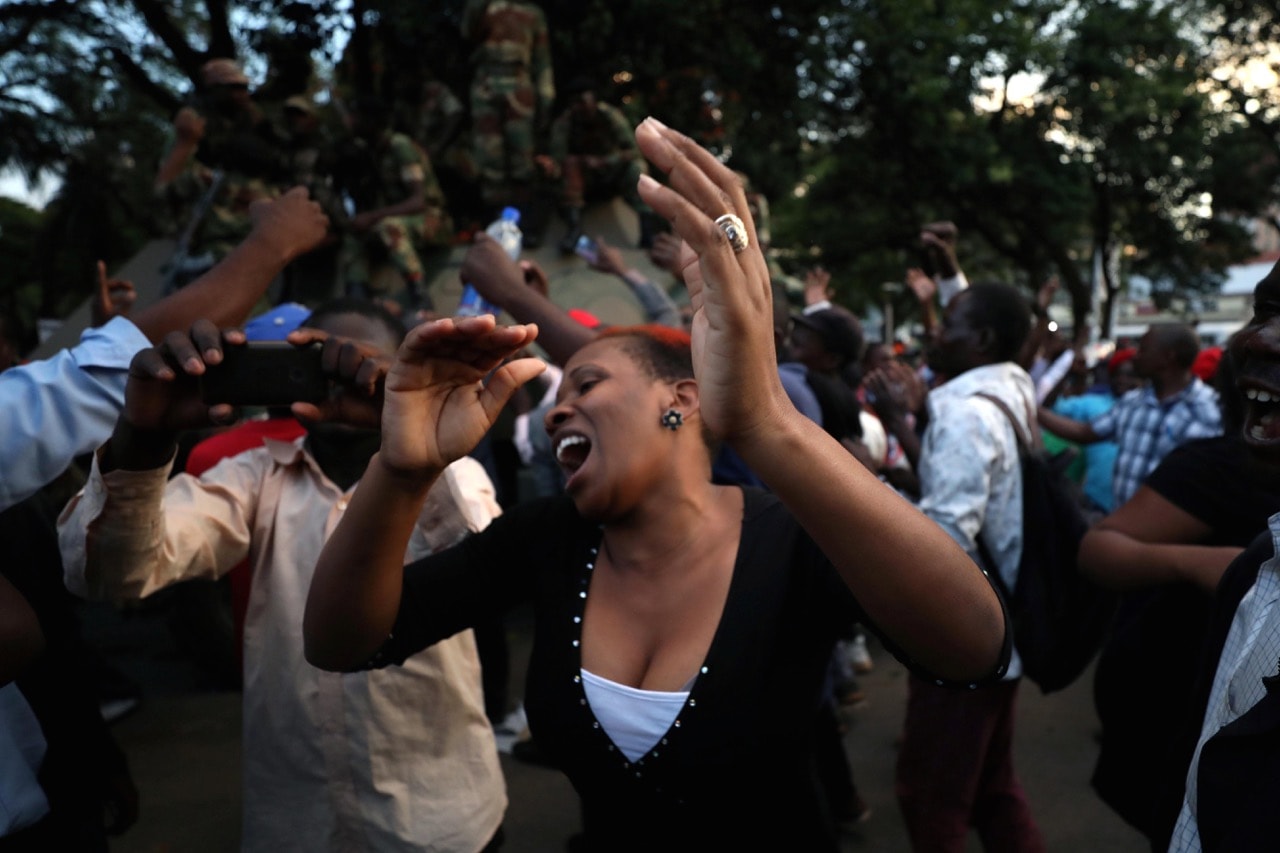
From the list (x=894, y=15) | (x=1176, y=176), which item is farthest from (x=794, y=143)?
(x=1176, y=176)

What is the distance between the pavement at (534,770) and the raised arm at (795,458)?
2.89 metres

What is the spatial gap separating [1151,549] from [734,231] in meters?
1.69

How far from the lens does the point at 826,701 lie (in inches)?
153

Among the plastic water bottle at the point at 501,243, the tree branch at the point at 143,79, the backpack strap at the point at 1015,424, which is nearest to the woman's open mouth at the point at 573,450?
the plastic water bottle at the point at 501,243

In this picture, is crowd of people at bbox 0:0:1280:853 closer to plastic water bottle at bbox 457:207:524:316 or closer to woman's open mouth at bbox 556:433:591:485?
woman's open mouth at bbox 556:433:591:485

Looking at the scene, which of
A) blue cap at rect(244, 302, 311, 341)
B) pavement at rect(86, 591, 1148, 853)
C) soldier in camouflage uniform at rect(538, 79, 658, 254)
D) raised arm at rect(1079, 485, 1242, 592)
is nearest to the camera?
raised arm at rect(1079, 485, 1242, 592)

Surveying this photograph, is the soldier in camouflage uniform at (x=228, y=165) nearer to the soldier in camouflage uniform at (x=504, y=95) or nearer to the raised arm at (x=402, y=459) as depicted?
the soldier in camouflage uniform at (x=504, y=95)

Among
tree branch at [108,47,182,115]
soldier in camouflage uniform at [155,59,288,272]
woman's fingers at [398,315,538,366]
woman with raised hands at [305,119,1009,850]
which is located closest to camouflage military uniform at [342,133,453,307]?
soldier in camouflage uniform at [155,59,288,272]

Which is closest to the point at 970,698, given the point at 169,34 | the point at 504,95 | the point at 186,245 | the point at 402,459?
the point at 402,459

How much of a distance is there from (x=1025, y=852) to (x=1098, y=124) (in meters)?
18.0

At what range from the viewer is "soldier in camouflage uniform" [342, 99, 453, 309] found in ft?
26.1

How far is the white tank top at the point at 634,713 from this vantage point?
1783 mm

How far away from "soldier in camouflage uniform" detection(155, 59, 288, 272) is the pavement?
3.13 metres

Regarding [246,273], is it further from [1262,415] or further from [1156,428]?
[1156,428]
